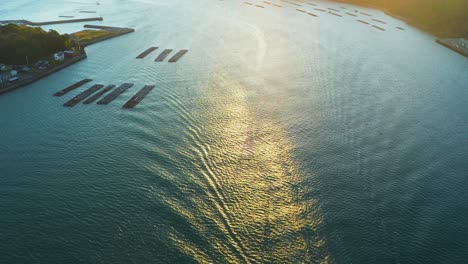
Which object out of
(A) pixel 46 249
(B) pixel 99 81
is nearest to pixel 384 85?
(B) pixel 99 81

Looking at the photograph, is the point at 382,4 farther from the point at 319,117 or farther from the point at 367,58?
the point at 319,117

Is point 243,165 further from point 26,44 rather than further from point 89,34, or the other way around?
point 89,34

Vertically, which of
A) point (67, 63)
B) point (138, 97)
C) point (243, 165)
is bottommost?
point (67, 63)

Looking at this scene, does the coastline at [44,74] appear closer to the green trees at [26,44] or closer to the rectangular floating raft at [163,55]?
the green trees at [26,44]

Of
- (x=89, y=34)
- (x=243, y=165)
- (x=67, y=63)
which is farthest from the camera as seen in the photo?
(x=89, y=34)

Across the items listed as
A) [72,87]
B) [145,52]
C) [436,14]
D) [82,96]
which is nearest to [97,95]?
[82,96]

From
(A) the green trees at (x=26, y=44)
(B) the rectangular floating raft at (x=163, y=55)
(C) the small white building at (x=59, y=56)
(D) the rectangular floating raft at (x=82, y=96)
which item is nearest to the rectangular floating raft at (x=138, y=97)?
(D) the rectangular floating raft at (x=82, y=96)
